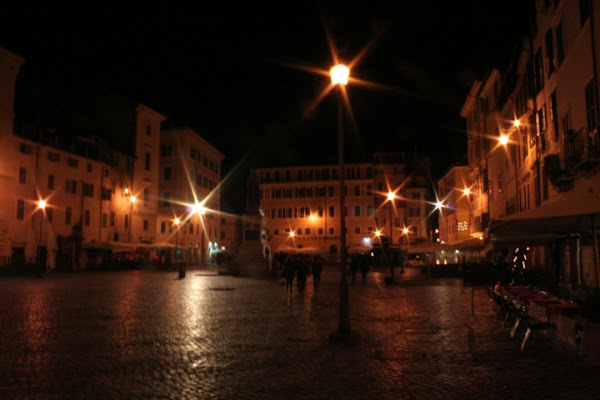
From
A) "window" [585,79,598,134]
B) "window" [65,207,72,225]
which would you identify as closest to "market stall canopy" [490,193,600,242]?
"window" [585,79,598,134]

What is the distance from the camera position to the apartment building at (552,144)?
42.1 feet

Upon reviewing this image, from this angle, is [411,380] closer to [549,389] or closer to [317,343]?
[549,389]

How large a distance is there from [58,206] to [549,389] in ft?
164

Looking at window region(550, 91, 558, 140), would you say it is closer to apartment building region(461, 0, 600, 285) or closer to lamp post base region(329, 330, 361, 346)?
apartment building region(461, 0, 600, 285)

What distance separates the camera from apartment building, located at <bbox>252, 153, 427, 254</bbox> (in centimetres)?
8806

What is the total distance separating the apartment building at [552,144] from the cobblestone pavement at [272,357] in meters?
2.80

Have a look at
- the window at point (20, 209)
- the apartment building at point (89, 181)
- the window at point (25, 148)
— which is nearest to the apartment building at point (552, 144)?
the apartment building at point (89, 181)

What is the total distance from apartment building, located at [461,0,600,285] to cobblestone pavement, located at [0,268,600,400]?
9.17 ft

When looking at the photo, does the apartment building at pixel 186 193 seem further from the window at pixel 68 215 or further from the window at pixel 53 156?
the window at pixel 53 156

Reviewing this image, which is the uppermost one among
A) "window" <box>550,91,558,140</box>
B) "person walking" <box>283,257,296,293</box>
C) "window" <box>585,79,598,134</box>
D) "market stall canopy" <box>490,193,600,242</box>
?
"window" <box>550,91,558,140</box>

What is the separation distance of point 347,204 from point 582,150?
234 ft

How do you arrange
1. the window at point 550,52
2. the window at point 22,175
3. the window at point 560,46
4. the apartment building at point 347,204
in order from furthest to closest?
the apartment building at point 347,204 < the window at point 22,175 < the window at point 550,52 < the window at point 560,46

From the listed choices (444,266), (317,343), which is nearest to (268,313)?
(317,343)

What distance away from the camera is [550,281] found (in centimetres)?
1967
